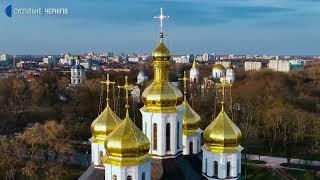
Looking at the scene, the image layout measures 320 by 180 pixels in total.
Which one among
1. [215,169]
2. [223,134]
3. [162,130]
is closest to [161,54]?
[162,130]

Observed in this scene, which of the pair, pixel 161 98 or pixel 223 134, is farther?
pixel 223 134

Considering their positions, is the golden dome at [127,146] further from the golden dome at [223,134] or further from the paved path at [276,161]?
the paved path at [276,161]

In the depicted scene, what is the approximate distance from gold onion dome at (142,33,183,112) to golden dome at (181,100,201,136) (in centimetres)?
182

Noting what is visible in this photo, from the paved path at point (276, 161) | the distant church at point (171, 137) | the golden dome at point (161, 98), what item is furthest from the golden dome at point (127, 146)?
the paved path at point (276, 161)

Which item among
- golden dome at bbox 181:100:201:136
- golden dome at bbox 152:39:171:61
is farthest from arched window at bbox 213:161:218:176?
golden dome at bbox 152:39:171:61

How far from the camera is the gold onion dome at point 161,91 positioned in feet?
39.3

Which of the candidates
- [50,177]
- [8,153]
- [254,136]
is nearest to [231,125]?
[50,177]

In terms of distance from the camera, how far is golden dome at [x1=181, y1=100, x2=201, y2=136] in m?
14.2

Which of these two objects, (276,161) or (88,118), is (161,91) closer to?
(276,161)

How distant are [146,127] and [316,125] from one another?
64.7 ft

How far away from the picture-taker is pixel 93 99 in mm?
36438

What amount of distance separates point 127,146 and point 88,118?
23157mm

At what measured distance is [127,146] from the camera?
10211 millimetres

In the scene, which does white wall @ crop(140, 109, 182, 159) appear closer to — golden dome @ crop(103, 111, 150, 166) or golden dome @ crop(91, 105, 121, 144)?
golden dome @ crop(91, 105, 121, 144)
